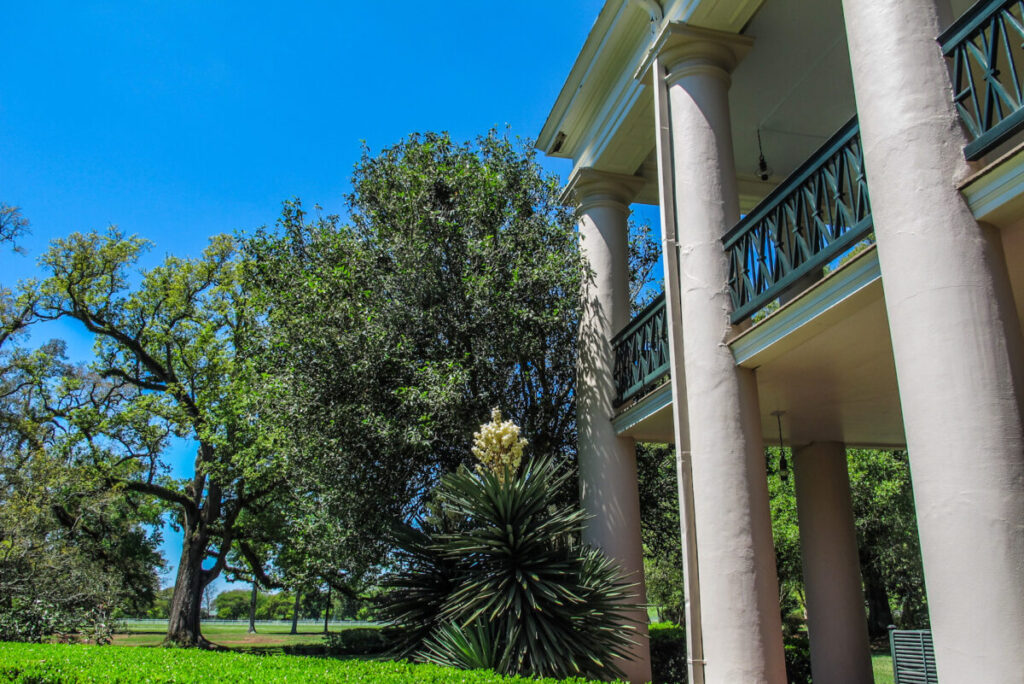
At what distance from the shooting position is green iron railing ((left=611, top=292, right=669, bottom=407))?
27.3ft

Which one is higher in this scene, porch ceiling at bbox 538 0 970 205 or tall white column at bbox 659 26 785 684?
porch ceiling at bbox 538 0 970 205

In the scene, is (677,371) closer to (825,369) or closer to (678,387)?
(678,387)

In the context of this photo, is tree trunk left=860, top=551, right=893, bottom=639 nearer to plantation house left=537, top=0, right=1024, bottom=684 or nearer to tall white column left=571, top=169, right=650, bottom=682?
plantation house left=537, top=0, right=1024, bottom=684

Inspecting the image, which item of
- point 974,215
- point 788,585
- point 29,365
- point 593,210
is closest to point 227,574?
point 29,365

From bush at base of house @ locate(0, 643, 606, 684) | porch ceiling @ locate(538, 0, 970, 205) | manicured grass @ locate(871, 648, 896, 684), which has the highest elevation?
porch ceiling @ locate(538, 0, 970, 205)

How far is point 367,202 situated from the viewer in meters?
12.1

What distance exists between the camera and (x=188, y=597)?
22.4 metres

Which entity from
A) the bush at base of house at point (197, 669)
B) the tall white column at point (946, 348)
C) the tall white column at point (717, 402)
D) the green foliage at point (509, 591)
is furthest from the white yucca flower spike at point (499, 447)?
the tall white column at point (946, 348)

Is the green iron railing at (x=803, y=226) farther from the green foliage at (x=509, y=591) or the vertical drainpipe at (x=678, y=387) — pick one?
the green foliage at (x=509, y=591)

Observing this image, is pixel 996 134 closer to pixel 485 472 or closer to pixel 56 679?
pixel 485 472

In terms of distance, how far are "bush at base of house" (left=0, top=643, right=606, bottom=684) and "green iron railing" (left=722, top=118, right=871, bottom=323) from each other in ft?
12.6

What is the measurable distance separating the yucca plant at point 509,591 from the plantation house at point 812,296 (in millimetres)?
1227

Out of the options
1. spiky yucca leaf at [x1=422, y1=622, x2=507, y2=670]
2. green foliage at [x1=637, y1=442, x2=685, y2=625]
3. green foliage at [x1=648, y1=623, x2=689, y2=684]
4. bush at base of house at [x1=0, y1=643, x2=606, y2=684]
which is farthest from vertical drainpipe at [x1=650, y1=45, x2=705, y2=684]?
green foliage at [x1=637, y1=442, x2=685, y2=625]

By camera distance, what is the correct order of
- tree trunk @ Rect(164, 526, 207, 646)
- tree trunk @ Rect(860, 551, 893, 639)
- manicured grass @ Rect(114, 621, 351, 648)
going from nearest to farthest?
tree trunk @ Rect(164, 526, 207, 646)
tree trunk @ Rect(860, 551, 893, 639)
manicured grass @ Rect(114, 621, 351, 648)
